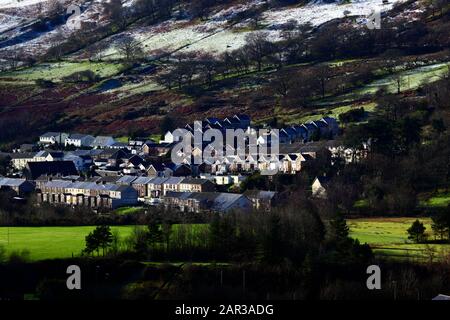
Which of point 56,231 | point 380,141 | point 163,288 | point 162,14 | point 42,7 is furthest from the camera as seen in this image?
point 42,7

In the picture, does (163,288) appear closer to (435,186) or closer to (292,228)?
(292,228)

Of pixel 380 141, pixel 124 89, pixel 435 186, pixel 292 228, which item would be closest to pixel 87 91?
pixel 124 89

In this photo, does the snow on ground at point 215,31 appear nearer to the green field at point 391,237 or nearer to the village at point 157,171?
the village at point 157,171

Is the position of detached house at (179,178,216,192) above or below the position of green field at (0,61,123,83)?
below

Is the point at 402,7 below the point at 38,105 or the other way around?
the other way around

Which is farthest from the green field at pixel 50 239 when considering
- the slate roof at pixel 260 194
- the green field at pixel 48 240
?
the slate roof at pixel 260 194

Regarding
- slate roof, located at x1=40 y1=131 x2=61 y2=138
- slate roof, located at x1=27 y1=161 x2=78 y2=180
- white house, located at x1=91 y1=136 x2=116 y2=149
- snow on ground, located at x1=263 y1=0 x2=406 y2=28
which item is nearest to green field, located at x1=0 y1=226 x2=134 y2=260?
slate roof, located at x1=27 y1=161 x2=78 y2=180

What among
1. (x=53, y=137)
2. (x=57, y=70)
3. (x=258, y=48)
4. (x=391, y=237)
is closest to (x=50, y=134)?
(x=53, y=137)

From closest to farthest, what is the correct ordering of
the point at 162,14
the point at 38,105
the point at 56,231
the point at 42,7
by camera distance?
the point at 56,231
the point at 38,105
the point at 162,14
the point at 42,7

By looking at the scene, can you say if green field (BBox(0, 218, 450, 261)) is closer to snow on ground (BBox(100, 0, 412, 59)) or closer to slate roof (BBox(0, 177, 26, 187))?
slate roof (BBox(0, 177, 26, 187))
